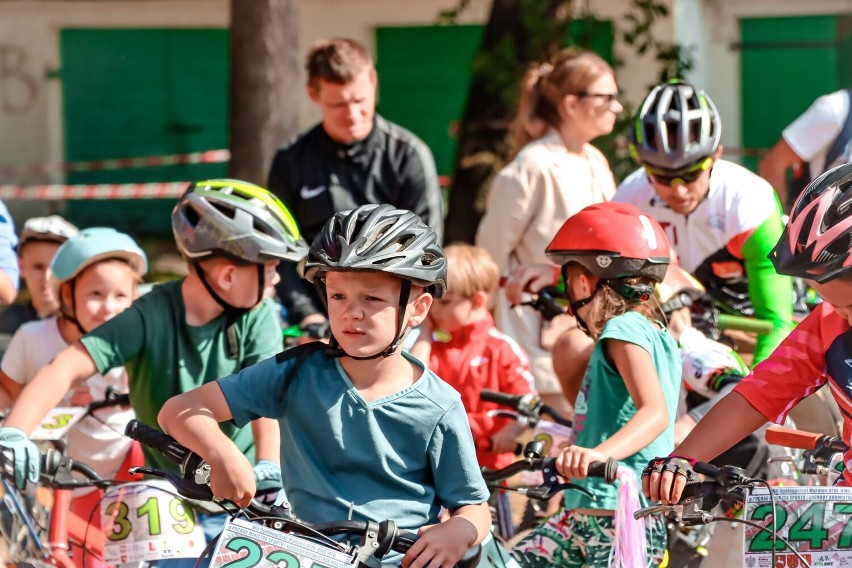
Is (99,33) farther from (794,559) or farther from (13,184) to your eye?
(794,559)

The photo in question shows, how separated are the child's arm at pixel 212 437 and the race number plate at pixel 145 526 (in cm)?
52

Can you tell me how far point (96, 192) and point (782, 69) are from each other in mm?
10009

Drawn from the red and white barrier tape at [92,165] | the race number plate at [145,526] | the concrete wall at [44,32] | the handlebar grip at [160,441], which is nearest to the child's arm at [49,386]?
the race number plate at [145,526]

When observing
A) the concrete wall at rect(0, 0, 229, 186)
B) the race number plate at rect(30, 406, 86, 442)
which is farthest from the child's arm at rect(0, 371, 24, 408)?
the concrete wall at rect(0, 0, 229, 186)

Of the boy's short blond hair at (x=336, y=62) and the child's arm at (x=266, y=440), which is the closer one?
the child's arm at (x=266, y=440)

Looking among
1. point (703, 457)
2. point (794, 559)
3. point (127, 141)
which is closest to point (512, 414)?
point (703, 457)

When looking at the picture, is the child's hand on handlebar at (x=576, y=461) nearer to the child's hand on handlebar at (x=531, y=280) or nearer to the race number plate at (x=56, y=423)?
the child's hand on handlebar at (x=531, y=280)

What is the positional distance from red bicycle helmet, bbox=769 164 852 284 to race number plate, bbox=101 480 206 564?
2.02 metres

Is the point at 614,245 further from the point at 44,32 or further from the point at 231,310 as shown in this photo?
the point at 44,32

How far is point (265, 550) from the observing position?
11.3 ft

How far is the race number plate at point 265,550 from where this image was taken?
136 inches

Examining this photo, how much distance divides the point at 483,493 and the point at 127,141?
18826 mm

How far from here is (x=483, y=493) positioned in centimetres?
408

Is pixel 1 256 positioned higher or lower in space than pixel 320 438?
higher
